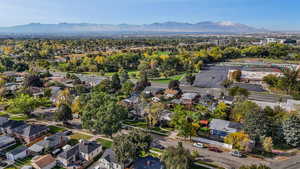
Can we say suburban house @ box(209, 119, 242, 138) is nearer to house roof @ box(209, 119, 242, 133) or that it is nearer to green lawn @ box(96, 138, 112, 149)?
house roof @ box(209, 119, 242, 133)

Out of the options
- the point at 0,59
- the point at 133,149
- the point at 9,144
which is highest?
the point at 0,59

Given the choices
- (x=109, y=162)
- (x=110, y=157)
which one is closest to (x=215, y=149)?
(x=110, y=157)

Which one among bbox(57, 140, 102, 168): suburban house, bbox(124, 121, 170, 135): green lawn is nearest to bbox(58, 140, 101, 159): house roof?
bbox(57, 140, 102, 168): suburban house

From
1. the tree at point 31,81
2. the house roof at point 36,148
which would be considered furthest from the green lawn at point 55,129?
the tree at point 31,81

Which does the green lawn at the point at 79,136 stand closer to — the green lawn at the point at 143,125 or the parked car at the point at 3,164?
the green lawn at the point at 143,125

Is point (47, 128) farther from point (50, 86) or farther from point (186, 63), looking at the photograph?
point (186, 63)

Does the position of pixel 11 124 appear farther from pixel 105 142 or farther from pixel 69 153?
pixel 105 142

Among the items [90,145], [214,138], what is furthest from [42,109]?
[214,138]
